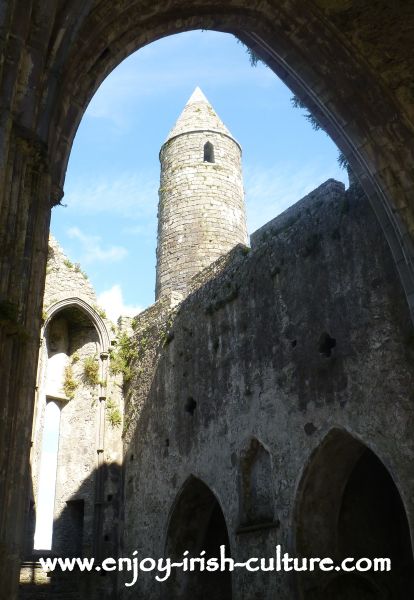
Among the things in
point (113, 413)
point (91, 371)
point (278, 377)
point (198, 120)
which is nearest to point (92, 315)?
point (91, 371)

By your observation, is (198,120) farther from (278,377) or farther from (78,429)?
(278,377)

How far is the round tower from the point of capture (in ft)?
51.6

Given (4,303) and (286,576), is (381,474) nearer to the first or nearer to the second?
(286,576)

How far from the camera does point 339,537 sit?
28.4 ft

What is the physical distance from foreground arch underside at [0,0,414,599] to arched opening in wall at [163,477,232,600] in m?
5.76

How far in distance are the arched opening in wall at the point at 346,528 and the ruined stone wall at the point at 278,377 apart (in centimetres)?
17

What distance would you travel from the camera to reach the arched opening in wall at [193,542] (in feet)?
35.6

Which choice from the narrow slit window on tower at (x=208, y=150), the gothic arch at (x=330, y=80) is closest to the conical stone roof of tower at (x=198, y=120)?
the narrow slit window on tower at (x=208, y=150)

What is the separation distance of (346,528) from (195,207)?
9.44 meters

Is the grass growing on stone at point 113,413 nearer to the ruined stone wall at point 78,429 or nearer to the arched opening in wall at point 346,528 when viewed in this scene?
the ruined stone wall at point 78,429

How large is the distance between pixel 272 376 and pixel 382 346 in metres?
2.12

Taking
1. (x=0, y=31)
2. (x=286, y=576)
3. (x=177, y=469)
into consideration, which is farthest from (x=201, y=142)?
(x=0, y=31)

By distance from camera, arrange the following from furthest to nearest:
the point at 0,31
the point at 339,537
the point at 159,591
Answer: the point at 159,591 → the point at 339,537 → the point at 0,31

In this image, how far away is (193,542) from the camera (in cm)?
1125
